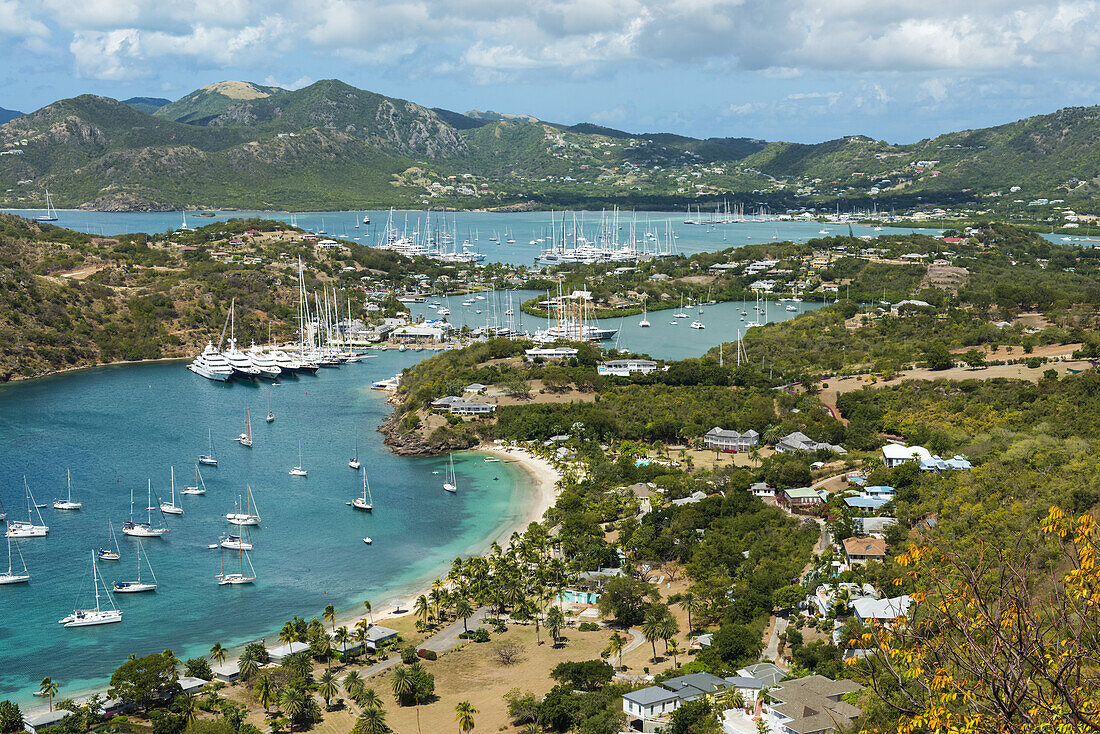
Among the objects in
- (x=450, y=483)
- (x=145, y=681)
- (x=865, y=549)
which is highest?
(x=865, y=549)

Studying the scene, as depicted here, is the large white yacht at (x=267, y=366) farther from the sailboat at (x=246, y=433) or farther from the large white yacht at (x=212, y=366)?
the sailboat at (x=246, y=433)

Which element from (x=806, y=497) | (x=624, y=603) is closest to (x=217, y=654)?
(x=624, y=603)

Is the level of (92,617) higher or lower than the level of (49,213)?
lower

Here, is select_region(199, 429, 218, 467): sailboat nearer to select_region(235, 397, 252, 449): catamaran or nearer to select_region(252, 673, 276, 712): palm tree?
select_region(235, 397, 252, 449): catamaran

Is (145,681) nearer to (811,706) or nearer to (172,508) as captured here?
(811,706)

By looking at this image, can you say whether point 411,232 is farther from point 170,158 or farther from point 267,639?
point 267,639

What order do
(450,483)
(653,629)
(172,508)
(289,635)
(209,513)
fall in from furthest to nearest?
(450,483) < (209,513) < (172,508) < (289,635) < (653,629)
